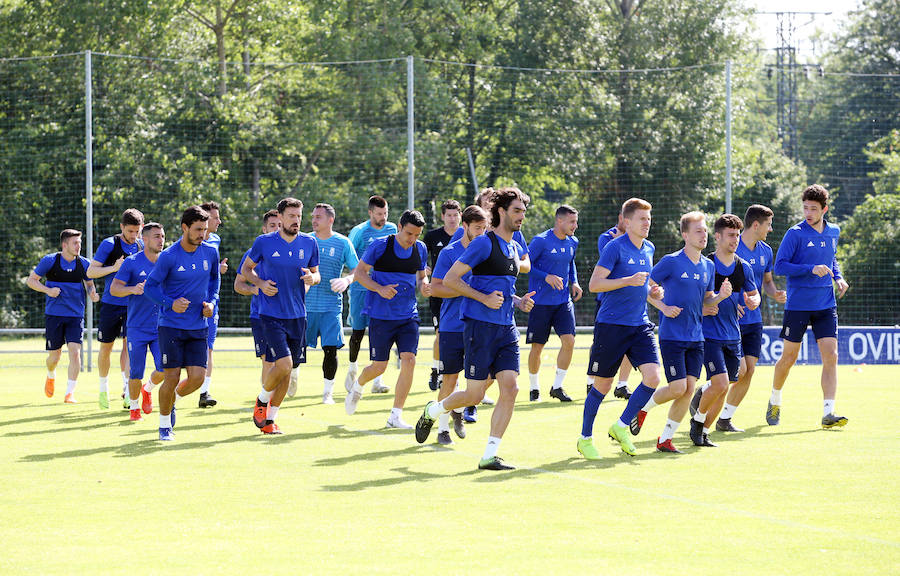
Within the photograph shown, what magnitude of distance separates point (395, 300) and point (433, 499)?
426 centimetres

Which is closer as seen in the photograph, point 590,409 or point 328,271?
point 590,409

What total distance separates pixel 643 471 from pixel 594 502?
1.48 m

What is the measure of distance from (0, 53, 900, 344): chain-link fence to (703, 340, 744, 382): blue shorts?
15.8 meters

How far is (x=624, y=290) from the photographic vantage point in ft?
32.2

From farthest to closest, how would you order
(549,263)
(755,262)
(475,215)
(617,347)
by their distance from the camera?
(549,263), (755,262), (475,215), (617,347)

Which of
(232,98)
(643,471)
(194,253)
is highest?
(232,98)

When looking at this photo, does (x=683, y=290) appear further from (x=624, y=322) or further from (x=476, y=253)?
(x=476, y=253)

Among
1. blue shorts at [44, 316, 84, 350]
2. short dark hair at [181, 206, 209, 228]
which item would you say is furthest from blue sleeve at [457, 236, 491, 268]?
blue shorts at [44, 316, 84, 350]

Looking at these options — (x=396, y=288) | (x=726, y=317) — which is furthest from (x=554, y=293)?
(x=726, y=317)

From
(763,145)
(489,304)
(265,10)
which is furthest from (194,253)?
(763,145)

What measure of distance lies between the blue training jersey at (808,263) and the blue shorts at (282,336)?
4.70 meters

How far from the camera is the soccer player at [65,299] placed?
50.3 feet

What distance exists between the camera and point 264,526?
708 cm

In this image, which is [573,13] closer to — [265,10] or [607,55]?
[607,55]
